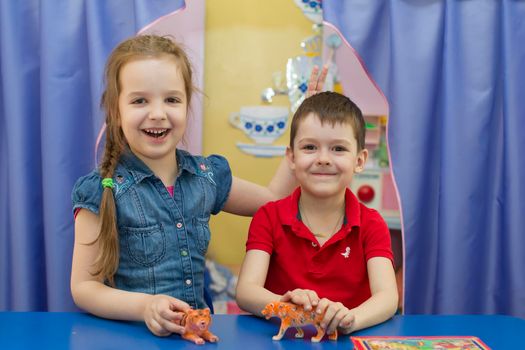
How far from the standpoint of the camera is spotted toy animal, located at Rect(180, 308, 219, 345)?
1123mm

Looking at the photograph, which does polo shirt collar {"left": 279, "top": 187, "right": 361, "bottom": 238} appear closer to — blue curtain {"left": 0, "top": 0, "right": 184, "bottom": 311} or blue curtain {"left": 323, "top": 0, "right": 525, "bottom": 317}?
blue curtain {"left": 323, "top": 0, "right": 525, "bottom": 317}

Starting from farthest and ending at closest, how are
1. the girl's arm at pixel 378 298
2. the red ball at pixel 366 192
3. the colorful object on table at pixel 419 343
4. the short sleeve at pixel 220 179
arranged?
the red ball at pixel 366 192, the short sleeve at pixel 220 179, the girl's arm at pixel 378 298, the colorful object on table at pixel 419 343

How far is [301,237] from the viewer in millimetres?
1466

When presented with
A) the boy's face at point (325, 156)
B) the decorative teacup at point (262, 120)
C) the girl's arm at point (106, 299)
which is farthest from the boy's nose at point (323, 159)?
the decorative teacup at point (262, 120)

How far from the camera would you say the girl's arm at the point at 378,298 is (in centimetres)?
125

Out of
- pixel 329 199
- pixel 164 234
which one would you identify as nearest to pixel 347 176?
pixel 329 199

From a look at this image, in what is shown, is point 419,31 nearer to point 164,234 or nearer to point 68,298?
point 164,234

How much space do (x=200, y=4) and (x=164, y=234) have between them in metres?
0.83

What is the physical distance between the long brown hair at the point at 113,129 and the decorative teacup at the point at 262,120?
1.72ft

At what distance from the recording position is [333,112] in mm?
1458

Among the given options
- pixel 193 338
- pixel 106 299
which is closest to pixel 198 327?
pixel 193 338

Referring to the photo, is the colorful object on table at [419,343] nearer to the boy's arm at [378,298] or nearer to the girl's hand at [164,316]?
the boy's arm at [378,298]

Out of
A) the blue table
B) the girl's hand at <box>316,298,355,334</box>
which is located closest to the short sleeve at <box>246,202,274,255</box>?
the blue table

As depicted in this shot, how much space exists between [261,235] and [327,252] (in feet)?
0.52
